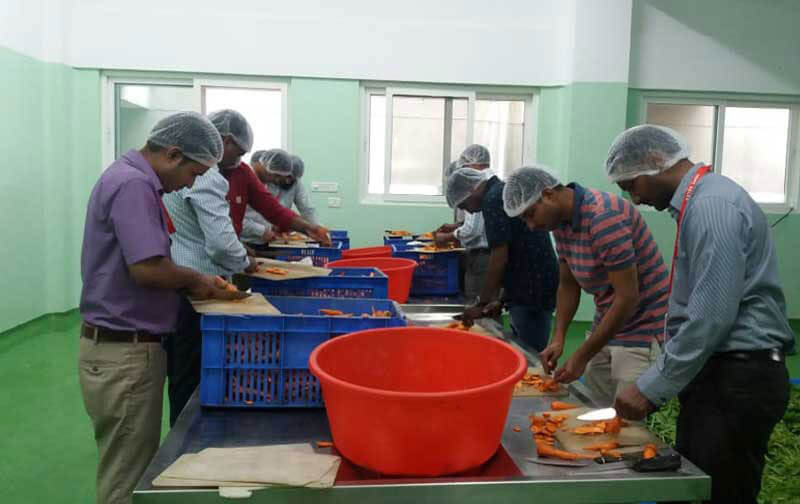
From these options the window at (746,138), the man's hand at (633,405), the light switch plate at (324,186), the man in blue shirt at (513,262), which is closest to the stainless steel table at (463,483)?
the man's hand at (633,405)

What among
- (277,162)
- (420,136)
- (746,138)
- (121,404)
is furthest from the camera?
(746,138)

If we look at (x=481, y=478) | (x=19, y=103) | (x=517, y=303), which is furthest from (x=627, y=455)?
(x=19, y=103)

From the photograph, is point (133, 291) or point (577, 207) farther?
point (577, 207)

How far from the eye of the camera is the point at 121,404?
1.71m

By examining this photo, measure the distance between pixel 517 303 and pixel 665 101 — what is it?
385cm

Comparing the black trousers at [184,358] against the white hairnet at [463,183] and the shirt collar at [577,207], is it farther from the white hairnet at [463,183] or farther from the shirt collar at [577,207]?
the shirt collar at [577,207]

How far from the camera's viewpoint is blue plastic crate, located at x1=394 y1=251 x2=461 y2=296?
3199 mm

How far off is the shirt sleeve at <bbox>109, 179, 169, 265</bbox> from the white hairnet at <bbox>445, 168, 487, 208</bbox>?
5.29 feet

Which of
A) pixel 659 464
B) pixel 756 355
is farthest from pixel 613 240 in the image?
pixel 659 464

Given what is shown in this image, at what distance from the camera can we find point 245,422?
4.70ft

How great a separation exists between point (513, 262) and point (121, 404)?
1.67 m

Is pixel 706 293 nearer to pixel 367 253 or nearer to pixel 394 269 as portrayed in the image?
pixel 394 269

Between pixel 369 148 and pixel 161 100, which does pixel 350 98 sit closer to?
pixel 369 148

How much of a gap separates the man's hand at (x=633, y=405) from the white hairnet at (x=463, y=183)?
1.62 metres
